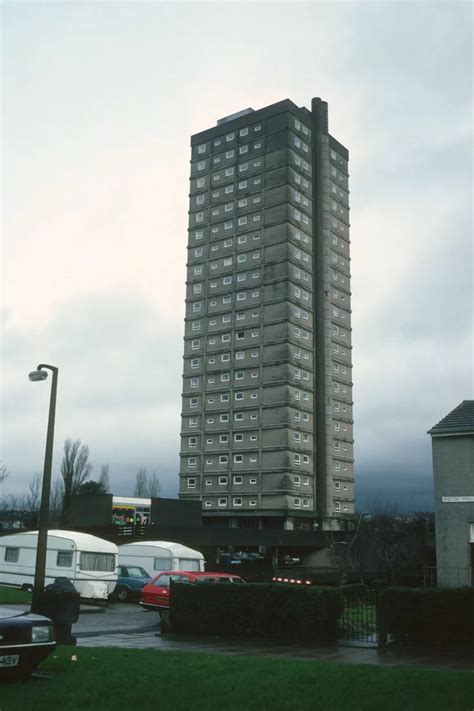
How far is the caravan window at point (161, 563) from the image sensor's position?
120 ft

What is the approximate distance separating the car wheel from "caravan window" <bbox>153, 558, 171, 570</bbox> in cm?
190

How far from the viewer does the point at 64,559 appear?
1307 inches

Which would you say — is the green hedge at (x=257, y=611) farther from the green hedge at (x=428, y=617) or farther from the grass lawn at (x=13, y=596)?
the grass lawn at (x=13, y=596)

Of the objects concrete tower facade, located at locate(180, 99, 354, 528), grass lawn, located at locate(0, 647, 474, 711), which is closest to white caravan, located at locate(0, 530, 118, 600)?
grass lawn, located at locate(0, 647, 474, 711)

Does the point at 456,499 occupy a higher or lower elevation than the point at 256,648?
higher

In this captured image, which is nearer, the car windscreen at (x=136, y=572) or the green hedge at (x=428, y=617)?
the green hedge at (x=428, y=617)

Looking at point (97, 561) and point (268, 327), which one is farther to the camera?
point (268, 327)

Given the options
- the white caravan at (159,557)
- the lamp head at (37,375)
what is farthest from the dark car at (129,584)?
the lamp head at (37,375)

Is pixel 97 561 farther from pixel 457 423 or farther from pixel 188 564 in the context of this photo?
pixel 457 423

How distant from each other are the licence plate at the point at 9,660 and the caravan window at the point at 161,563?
88.0ft

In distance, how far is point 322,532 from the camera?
8419cm

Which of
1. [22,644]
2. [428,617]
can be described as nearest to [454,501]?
[428,617]

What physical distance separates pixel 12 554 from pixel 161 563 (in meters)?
7.32

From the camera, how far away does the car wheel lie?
3544 centimetres
